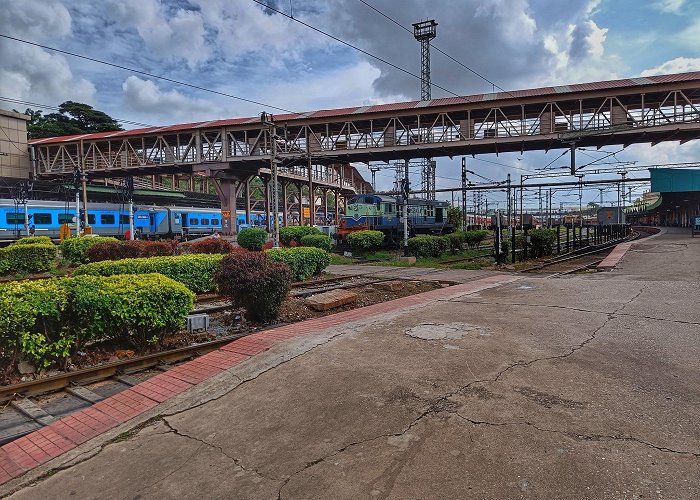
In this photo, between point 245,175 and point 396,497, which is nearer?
point 396,497

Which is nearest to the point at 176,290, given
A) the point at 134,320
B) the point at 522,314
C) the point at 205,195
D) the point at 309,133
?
the point at 134,320

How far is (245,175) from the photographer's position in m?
37.7

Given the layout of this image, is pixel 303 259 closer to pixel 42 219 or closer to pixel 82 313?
pixel 82 313

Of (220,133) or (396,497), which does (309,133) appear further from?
(396,497)

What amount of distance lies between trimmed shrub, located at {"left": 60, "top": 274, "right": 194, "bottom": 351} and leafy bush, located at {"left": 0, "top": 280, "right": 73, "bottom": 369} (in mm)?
158

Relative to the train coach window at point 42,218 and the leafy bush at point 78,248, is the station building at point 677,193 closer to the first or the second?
the leafy bush at point 78,248

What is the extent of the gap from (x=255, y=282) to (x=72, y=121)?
56706 mm

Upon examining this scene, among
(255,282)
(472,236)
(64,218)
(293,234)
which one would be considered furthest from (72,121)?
(255,282)

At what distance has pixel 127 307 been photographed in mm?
Answer: 5641

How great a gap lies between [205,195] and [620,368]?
184 feet

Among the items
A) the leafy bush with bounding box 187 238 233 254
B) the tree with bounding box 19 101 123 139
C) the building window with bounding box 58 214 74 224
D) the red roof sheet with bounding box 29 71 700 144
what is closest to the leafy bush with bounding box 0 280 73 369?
the leafy bush with bounding box 187 238 233 254

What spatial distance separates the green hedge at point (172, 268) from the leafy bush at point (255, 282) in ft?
4.96

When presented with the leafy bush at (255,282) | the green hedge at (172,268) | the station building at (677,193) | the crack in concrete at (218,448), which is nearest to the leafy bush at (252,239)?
the green hedge at (172,268)

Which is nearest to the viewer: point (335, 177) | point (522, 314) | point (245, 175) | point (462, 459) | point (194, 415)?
point (462, 459)
